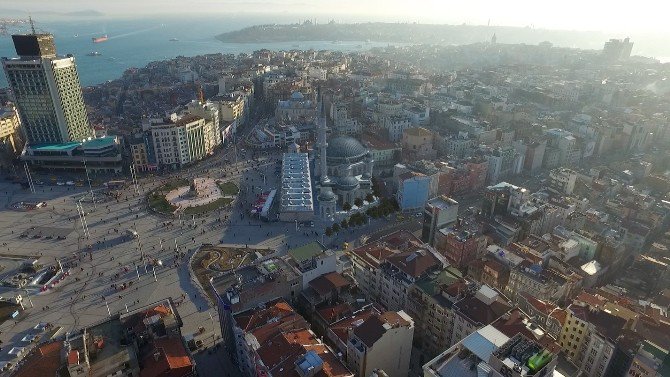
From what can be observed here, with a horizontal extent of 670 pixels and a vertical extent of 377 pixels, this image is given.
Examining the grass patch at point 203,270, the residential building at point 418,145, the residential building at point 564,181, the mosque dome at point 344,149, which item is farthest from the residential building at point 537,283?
the residential building at point 418,145

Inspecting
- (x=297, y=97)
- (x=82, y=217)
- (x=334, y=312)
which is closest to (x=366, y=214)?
(x=334, y=312)

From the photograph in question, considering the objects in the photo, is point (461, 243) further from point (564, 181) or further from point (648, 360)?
point (564, 181)

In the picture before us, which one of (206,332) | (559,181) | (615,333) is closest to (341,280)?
(206,332)

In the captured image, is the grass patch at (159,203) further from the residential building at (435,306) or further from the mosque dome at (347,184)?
the residential building at (435,306)

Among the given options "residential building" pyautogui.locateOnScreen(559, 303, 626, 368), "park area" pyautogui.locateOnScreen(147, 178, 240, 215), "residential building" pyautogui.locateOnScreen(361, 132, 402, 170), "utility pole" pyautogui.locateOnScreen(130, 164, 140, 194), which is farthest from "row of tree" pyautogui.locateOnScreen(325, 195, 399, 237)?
"utility pole" pyautogui.locateOnScreen(130, 164, 140, 194)

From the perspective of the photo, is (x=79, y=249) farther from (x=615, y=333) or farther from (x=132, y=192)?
(x=615, y=333)
